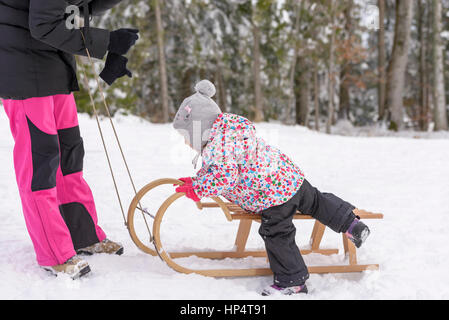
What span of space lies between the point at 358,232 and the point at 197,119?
43.1 inches

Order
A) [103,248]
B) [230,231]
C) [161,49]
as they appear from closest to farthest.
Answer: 1. [103,248]
2. [230,231]
3. [161,49]

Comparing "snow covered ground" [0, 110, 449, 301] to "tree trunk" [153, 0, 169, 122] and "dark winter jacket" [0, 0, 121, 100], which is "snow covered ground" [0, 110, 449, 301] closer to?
"dark winter jacket" [0, 0, 121, 100]

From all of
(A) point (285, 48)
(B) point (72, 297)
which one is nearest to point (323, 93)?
(A) point (285, 48)

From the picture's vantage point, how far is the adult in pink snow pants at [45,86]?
233 cm

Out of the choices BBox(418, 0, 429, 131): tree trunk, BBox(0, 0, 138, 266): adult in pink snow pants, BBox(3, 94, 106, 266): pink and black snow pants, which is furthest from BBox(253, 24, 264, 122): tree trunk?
BBox(3, 94, 106, 266): pink and black snow pants

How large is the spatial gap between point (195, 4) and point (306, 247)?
10.6 metres

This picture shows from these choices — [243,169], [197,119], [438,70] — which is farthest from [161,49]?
[243,169]

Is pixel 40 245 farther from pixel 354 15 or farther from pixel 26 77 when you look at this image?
pixel 354 15

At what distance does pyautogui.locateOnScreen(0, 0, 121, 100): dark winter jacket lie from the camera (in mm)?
2258

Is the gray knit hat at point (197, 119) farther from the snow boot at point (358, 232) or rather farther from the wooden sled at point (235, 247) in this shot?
the snow boot at point (358, 232)

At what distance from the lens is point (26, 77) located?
2.36 m

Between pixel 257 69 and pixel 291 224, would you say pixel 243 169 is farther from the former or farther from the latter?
pixel 257 69

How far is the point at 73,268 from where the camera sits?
2.46m

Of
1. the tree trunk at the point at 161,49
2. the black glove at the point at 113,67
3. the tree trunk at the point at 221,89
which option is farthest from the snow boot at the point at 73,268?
the tree trunk at the point at 221,89
